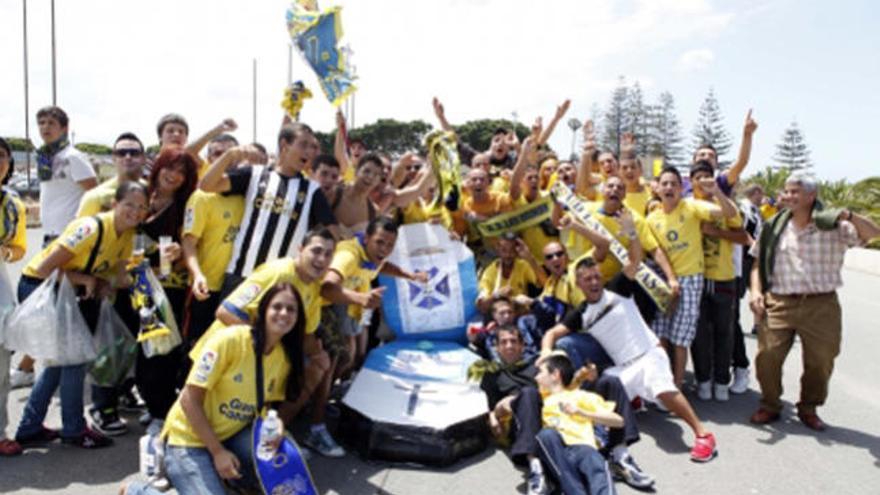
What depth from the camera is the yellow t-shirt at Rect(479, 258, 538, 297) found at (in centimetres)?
559

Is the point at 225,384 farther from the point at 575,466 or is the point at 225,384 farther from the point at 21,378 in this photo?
the point at 21,378

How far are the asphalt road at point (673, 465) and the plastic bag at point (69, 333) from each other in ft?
2.06

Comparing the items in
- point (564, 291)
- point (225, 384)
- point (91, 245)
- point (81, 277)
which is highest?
point (91, 245)

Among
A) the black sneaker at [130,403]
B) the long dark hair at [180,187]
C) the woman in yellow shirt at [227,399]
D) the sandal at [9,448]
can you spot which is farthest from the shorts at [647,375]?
the sandal at [9,448]

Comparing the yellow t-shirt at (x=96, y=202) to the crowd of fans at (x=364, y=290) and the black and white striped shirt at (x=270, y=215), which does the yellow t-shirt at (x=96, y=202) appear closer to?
the crowd of fans at (x=364, y=290)

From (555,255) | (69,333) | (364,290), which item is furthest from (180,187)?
(555,255)

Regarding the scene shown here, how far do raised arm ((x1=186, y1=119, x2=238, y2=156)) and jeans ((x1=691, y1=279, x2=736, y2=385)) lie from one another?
4183 mm

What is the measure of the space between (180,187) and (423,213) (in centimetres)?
212

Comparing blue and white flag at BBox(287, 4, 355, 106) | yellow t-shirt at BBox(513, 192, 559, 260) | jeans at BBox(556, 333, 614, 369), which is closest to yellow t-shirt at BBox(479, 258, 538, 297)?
yellow t-shirt at BBox(513, 192, 559, 260)

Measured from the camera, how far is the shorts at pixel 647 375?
465 cm

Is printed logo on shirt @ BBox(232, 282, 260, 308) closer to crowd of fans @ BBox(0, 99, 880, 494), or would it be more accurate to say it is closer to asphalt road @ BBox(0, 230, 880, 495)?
crowd of fans @ BBox(0, 99, 880, 494)

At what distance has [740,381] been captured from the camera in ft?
19.5

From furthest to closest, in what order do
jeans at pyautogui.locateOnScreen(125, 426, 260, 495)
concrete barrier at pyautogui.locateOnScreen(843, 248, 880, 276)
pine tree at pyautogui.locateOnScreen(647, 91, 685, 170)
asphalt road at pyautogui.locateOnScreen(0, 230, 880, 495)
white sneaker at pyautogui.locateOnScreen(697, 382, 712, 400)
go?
pine tree at pyautogui.locateOnScreen(647, 91, 685, 170) → concrete barrier at pyautogui.locateOnScreen(843, 248, 880, 276) → white sneaker at pyautogui.locateOnScreen(697, 382, 712, 400) → asphalt road at pyautogui.locateOnScreen(0, 230, 880, 495) → jeans at pyautogui.locateOnScreen(125, 426, 260, 495)

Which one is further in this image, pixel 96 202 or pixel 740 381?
pixel 740 381
